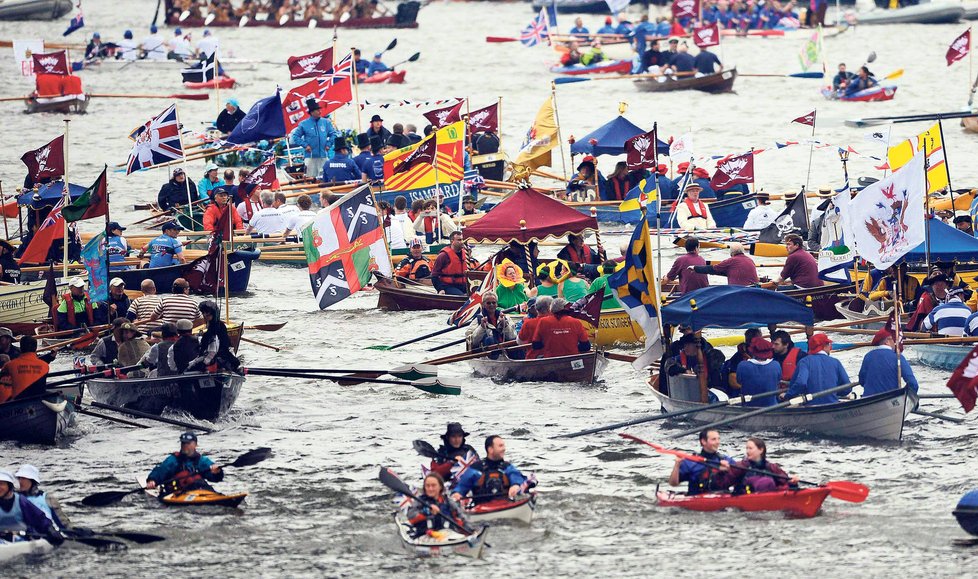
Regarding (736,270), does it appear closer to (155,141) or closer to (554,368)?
(554,368)

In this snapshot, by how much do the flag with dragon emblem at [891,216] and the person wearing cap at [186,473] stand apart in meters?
8.56

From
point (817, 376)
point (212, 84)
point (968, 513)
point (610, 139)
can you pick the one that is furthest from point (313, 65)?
point (968, 513)

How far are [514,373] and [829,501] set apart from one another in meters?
6.21

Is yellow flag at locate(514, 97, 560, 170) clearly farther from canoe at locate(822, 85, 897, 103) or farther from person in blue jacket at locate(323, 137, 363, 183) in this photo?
canoe at locate(822, 85, 897, 103)

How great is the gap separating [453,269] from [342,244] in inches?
92.6

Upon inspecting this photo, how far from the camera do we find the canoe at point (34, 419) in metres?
19.6

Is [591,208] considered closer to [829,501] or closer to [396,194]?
[396,194]

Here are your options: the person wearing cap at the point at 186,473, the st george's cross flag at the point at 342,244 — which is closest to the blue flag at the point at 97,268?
the st george's cross flag at the point at 342,244

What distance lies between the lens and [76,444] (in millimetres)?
20234

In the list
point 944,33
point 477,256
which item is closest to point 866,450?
point 477,256

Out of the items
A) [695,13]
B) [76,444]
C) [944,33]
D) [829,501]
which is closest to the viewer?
[829,501]

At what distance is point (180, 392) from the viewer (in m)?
20.4

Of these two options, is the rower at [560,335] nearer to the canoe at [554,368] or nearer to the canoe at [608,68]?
the canoe at [554,368]

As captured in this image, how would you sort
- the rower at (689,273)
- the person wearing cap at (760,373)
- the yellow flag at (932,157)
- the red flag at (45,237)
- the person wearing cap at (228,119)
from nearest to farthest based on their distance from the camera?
the person wearing cap at (760,373)
the rower at (689,273)
the red flag at (45,237)
the yellow flag at (932,157)
the person wearing cap at (228,119)
